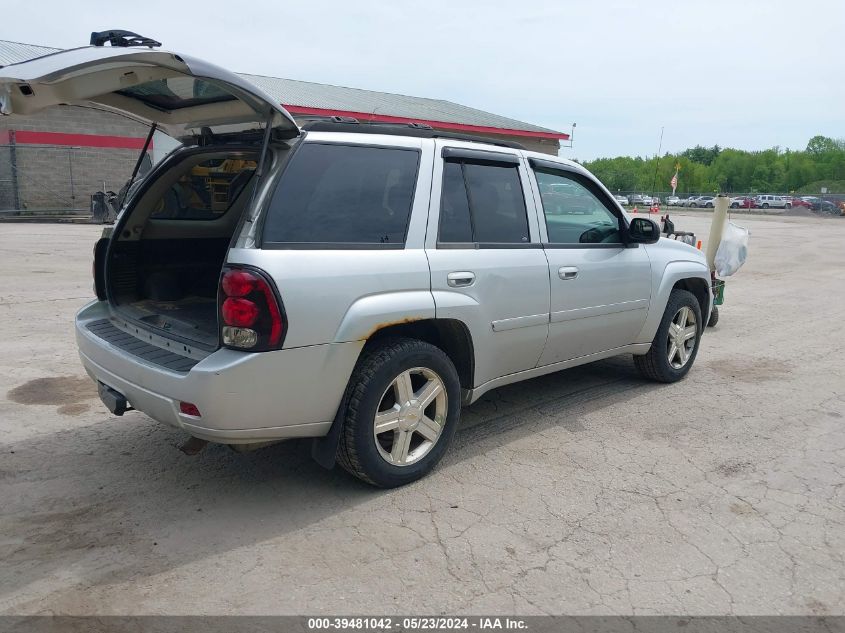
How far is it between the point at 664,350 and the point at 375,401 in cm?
315

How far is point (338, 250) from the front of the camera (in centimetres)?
358

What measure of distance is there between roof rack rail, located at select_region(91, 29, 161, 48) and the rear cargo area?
0.91 meters

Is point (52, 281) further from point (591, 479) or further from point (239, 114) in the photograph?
point (591, 479)

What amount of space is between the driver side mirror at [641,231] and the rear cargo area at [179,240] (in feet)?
9.06

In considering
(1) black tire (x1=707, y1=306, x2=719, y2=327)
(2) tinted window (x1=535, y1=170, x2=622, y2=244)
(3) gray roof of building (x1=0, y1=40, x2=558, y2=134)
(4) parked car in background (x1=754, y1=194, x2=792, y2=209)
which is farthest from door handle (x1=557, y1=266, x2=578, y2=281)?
(4) parked car in background (x1=754, y1=194, x2=792, y2=209)

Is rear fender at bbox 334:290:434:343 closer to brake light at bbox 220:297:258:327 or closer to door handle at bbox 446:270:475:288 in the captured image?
door handle at bbox 446:270:475:288

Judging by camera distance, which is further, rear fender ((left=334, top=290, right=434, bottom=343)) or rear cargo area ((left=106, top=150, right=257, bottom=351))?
rear cargo area ((left=106, top=150, right=257, bottom=351))

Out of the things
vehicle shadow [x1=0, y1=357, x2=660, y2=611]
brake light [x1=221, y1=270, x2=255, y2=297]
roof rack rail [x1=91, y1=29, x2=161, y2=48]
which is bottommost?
vehicle shadow [x1=0, y1=357, x2=660, y2=611]

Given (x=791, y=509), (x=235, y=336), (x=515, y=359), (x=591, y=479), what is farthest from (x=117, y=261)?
(x=791, y=509)

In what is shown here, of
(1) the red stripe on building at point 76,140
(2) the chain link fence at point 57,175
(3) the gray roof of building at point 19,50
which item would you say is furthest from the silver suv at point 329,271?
(3) the gray roof of building at point 19,50

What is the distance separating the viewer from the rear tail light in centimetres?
328

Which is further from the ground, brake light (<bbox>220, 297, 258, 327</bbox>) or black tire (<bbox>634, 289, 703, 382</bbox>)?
brake light (<bbox>220, 297, 258, 327</bbox>)

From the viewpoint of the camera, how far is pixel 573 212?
5.07 metres

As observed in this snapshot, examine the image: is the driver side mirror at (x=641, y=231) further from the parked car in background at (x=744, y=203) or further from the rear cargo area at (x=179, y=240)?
the parked car in background at (x=744, y=203)
